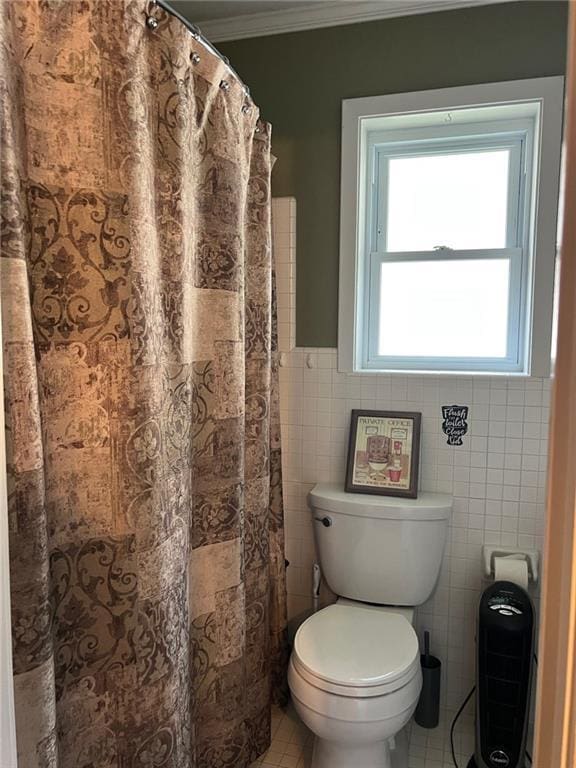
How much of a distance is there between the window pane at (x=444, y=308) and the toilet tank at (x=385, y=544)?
569mm

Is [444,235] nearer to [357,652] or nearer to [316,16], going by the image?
[316,16]

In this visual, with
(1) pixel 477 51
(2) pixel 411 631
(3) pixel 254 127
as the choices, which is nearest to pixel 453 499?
(2) pixel 411 631

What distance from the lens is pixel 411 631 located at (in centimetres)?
161

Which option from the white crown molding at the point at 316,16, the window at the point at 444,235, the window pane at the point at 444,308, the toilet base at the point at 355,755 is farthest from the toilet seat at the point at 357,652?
the white crown molding at the point at 316,16

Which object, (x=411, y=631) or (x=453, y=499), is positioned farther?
(x=453, y=499)

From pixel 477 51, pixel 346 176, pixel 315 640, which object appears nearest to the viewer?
pixel 315 640

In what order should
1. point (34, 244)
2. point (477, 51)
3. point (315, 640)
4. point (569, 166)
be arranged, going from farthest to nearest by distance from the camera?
point (477, 51), point (315, 640), point (34, 244), point (569, 166)

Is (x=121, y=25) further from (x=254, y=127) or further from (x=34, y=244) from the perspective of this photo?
(x=254, y=127)

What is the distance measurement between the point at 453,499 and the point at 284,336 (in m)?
0.85

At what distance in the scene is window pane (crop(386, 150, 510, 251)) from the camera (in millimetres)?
1952

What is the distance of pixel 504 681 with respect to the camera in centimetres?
158

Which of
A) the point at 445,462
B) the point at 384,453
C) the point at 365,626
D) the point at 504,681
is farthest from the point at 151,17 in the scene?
the point at 504,681

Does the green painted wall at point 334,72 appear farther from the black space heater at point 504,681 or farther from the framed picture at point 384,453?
the black space heater at point 504,681

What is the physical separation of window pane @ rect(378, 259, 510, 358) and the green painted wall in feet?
0.82
